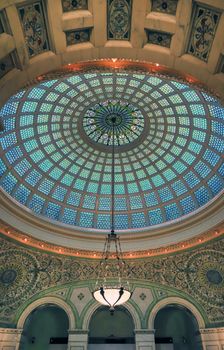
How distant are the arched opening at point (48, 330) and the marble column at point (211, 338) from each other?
817cm

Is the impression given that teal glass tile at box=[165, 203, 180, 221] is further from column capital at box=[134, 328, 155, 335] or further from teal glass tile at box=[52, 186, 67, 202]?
teal glass tile at box=[52, 186, 67, 202]

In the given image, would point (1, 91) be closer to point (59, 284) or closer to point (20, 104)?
point (20, 104)

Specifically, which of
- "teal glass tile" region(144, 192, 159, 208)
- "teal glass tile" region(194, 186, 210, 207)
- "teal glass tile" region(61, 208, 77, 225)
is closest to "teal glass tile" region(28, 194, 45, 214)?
"teal glass tile" region(61, 208, 77, 225)

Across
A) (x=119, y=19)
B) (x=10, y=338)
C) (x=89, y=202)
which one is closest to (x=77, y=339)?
(x=10, y=338)

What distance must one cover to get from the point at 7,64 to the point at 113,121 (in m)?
9.85

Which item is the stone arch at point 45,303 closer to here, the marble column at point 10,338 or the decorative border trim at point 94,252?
the marble column at point 10,338

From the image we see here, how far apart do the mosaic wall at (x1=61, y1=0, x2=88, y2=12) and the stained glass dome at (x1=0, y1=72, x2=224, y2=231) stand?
25.3ft

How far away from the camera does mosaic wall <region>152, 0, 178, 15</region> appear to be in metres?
5.20

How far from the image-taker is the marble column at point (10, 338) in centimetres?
1304

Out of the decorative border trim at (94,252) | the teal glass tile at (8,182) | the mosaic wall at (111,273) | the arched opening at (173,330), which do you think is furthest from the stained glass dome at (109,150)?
the arched opening at (173,330)

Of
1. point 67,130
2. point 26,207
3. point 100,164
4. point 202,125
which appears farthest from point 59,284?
point 202,125

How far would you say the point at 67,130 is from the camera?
1557 centimetres

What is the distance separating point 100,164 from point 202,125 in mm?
6731

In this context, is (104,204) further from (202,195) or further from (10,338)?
(10,338)
